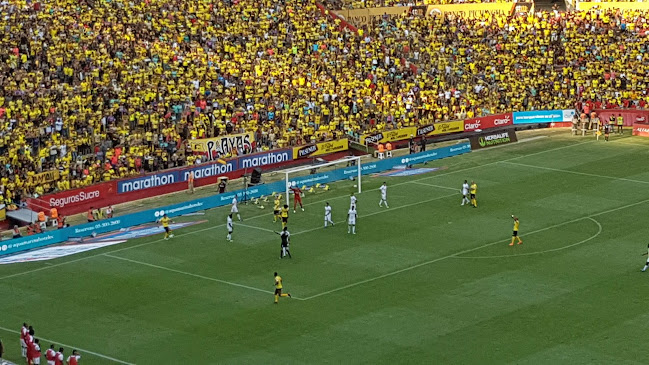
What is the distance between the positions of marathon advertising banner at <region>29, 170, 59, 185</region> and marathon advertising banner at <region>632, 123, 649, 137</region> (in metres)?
40.9

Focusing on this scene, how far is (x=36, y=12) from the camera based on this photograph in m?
77.8

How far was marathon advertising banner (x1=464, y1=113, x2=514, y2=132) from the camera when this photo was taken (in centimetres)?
8331

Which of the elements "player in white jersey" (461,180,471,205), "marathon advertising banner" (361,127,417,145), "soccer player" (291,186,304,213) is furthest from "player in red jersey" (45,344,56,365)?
"marathon advertising banner" (361,127,417,145)

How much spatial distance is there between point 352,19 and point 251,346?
57096 millimetres

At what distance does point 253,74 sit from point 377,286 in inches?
1396

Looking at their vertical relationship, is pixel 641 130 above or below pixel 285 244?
above

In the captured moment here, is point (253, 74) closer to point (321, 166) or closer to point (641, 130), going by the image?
point (321, 166)

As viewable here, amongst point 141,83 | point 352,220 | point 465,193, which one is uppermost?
point 141,83

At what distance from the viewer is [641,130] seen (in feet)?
271

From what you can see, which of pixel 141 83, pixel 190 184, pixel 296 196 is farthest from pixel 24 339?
pixel 141 83

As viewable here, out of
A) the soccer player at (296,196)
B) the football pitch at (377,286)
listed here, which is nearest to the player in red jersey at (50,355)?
the football pitch at (377,286)

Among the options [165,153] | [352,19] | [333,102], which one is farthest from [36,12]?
[352,19]

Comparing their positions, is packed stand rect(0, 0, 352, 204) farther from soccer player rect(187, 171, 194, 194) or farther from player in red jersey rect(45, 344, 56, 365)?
player in red jersey rect(45, 344, 56, 365)

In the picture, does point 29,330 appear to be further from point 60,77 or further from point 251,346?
point 60,77
